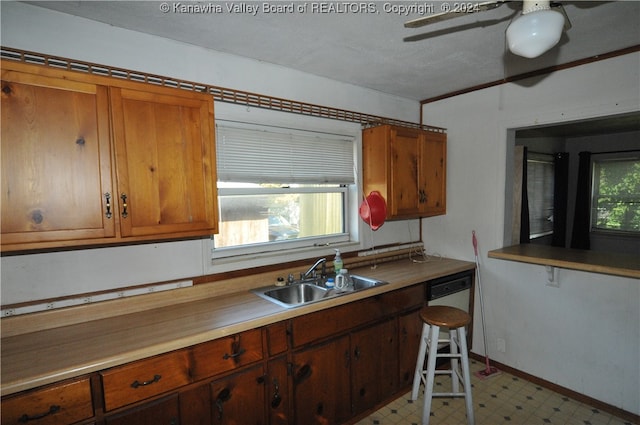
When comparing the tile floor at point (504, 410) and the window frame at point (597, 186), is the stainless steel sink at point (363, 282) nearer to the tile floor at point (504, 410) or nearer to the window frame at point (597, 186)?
the tile floor at point (504, 410)

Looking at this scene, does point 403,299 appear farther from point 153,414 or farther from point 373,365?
point 153,414

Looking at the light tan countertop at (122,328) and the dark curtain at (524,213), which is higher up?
the dark curtain at (524,213)

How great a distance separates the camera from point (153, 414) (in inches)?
53.8

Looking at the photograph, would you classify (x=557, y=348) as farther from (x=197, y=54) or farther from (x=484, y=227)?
(x=197, y=54)

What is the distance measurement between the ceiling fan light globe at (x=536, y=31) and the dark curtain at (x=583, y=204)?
4.36 m

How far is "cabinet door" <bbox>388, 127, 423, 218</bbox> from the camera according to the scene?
257 cm

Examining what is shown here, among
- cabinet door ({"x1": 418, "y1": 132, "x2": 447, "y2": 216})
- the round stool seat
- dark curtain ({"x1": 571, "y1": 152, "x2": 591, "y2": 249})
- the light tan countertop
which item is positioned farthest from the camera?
dark curtain ({"x1": 571, "y1": 152, "x2": 591, "y2": 249})

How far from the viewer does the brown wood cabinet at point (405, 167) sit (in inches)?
100

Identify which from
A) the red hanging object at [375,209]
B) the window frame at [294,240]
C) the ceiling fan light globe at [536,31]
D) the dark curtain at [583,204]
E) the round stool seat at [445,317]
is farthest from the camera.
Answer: the dark curtain at [583,204]

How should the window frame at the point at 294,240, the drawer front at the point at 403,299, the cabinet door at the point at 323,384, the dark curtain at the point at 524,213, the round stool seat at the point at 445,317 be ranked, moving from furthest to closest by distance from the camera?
the dark curtain at the point at 524,213 < the drawer front at the point at 403,299 < the window frame at the point at 294,240 < the round stool seat at the point at 445,317 < the cabinet door at the point at 323,384

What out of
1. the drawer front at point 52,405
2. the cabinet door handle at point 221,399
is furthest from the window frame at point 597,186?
the drawer front at point 52,405

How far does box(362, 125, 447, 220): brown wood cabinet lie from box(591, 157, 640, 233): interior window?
3130 millimetres

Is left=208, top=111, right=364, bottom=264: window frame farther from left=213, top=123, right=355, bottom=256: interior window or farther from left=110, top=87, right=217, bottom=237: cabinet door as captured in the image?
left=110, top=87, right=217, bottom=237: cabinet door

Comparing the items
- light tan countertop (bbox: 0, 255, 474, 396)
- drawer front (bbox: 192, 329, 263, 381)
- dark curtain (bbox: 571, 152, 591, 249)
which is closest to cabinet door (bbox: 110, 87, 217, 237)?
light tan countertop (bbox: 0, 255, 474, 396)
